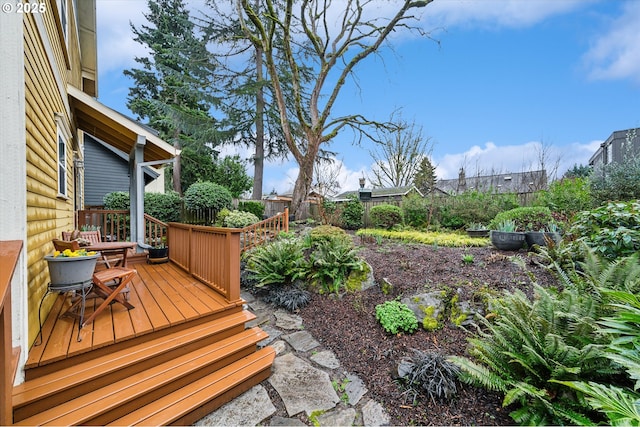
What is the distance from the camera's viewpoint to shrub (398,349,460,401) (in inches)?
87.1

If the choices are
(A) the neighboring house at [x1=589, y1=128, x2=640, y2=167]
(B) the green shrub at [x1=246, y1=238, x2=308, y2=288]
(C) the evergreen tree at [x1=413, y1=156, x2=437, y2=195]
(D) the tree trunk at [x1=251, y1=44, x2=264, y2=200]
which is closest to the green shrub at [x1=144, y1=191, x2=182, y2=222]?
(D) the tree trunk at [x1=251, y1=44, x2=264, y2=200]

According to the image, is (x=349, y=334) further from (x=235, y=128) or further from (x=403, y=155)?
(x=403, y=155)

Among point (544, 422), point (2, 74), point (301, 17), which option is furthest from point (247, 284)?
point (301, 17)

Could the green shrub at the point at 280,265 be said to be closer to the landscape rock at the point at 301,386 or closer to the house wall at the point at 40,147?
the landscape rock at the point at 301,386

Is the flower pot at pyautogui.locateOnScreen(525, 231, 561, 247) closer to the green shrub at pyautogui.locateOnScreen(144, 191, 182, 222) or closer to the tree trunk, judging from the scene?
the green shrub at pyautogui.locateOnScreen(144, 191, 182, 222)

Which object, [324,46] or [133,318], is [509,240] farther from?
[324,46]

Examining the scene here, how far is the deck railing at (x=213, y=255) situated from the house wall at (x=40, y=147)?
1549mm

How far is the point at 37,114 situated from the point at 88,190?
10858 millimetres

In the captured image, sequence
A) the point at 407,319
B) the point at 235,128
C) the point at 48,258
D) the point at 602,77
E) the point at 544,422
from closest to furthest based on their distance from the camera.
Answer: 1. the point at 544,422
2. the point at 48,258
3. the point at 407,319
4. the point at 602,77
5. the point at 235,128

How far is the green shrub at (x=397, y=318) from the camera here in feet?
10.3

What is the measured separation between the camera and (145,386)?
6.69ft

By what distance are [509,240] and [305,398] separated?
4790 mm

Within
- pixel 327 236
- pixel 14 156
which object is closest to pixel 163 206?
pixel 327 236

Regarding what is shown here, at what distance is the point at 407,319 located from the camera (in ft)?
10.4
